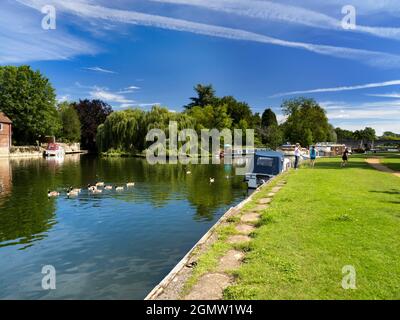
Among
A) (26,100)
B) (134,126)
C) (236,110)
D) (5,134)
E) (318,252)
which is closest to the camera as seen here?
(318,252)

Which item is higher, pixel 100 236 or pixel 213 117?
pixel 213 117

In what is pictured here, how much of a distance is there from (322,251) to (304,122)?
101m

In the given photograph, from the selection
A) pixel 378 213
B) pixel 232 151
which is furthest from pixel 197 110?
pixel 378 213

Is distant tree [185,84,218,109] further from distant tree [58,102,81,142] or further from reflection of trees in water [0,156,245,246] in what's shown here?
reflection of trees in water [0,156,245,246]

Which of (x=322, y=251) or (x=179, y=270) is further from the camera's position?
(x=322, y=251)

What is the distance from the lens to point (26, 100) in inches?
2879

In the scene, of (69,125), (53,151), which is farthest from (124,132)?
(69,125)

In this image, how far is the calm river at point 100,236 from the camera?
9.67 m

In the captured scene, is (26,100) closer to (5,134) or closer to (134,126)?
(5,134)

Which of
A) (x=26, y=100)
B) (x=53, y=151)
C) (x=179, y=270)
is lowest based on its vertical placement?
(x=179, y=270)

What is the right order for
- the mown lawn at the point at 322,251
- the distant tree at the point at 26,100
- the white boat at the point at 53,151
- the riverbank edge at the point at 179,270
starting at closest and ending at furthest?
1. the mown lawn at the point at 322,251
2. the riverbank edge at the point at 179,270
3. the distant tree at the point at 26,100
4. the white boat at the point at 53,151

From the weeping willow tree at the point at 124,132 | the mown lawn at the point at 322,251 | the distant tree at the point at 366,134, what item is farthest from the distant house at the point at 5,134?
the distant tree at the point at 366,134

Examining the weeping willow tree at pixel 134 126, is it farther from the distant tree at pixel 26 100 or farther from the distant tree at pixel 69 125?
the distant tree at pixel 69 125

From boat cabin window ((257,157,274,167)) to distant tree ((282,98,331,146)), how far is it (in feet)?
233
